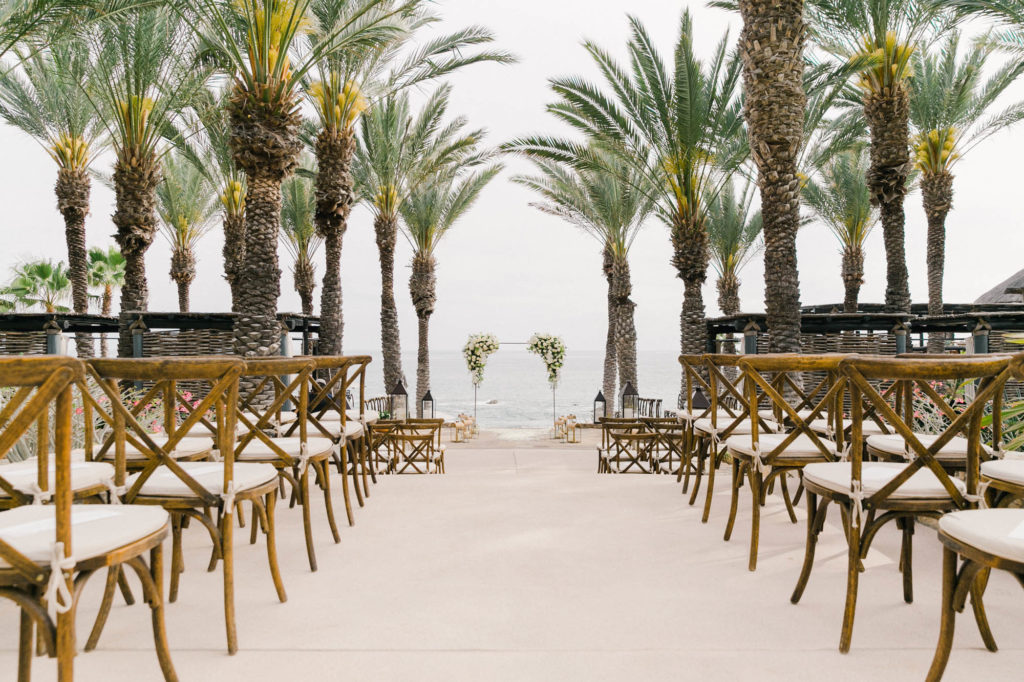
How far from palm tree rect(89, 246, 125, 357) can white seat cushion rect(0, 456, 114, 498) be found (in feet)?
81.1

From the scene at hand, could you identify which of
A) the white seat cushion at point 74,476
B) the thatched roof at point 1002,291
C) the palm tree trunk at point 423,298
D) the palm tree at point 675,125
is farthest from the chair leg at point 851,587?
the thatched roof at point 1002,291

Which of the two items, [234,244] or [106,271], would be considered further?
[106,271]

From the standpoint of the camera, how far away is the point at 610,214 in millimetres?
15461

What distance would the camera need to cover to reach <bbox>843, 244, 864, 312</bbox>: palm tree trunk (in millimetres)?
18781

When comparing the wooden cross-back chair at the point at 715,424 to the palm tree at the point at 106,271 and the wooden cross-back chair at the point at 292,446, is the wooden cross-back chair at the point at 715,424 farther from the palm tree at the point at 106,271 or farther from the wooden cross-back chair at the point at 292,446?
the palm tree at the point at 106,271

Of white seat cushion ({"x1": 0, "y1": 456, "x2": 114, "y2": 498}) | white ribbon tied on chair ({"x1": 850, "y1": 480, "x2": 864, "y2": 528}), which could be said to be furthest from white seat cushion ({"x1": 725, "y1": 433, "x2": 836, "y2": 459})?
white seat cushion ({"x1": 0, "y1": 456, "x2": 114, "y2": 498})

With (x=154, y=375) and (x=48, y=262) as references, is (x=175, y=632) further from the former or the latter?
(x=48, y=262)

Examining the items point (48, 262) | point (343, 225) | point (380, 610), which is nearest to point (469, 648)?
point (380, 610)

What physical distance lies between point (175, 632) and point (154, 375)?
1037 millimetres

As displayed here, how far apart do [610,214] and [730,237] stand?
6.79m

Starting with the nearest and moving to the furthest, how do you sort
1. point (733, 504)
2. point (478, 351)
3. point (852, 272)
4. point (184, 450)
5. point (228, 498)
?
point (228, 498) < point (184, 450) < point (733, 504) < point (478, 351) < point (852, 272)

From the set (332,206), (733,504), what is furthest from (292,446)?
(332,206)

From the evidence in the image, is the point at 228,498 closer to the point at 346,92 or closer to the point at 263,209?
the point at 263,209

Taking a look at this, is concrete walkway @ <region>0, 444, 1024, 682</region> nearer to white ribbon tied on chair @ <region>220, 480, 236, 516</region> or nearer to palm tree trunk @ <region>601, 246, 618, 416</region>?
white ribbon tied on chair @ <region>220, 480, 236, 516</region>
